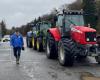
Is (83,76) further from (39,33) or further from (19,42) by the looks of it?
(39,33)

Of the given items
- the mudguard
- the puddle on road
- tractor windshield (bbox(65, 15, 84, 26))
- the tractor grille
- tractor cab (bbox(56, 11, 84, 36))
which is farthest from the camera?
the mudguard

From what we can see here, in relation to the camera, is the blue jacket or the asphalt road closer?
the asphalt road

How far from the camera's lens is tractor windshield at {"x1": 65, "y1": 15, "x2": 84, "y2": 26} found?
65.2ft

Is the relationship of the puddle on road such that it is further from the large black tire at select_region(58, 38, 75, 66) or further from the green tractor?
the green tractor

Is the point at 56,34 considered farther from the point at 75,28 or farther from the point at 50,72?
the point at 50,72

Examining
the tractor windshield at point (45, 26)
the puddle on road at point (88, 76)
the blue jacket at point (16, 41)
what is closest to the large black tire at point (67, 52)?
the puddle on road at point (88, 76)

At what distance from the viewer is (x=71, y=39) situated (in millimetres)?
18797

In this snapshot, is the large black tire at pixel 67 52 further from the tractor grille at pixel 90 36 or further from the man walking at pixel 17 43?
the man walking at pixel 17 43

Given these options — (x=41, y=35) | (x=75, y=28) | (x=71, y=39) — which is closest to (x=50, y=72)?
(x=71, y=39)

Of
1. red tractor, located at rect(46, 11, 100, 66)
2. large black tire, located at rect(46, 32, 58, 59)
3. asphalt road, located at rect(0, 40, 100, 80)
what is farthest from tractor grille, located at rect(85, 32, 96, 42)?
large black tire, located at rect(46, 32, 58, 59)

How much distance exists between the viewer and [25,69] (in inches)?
661

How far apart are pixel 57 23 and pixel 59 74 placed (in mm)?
6106

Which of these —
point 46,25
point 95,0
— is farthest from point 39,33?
point 95,0

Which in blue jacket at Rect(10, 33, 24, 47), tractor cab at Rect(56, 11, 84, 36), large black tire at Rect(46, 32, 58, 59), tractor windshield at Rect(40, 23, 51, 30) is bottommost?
large black tire at Rect(46, 32, 58, 59)
